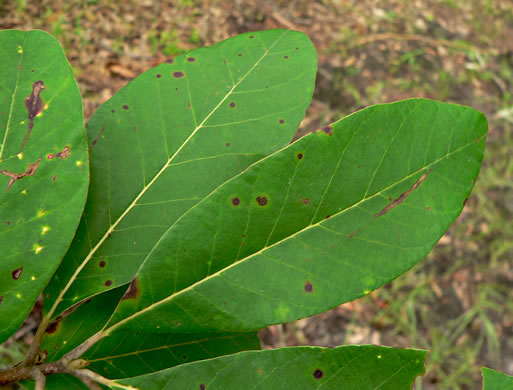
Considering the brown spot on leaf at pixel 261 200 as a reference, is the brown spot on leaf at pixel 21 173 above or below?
above

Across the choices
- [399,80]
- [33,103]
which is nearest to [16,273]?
[33,103]

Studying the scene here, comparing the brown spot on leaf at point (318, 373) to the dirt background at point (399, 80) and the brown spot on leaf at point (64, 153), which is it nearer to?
the brown spot on leaf at point (64, 153)

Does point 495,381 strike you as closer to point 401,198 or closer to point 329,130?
point 401,198

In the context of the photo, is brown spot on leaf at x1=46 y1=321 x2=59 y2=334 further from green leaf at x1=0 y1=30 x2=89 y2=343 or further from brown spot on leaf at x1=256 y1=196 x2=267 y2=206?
brown spot on leaf at x1=256 y1=196 x2=267 y2=206

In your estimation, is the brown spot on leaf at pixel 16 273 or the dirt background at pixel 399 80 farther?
the dirt background at pixel 399 80

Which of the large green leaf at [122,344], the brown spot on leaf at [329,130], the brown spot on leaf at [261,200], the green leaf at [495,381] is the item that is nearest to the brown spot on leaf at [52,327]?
the large green leaf at [122,344]

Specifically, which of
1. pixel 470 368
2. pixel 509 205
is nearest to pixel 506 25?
pixel 509 205

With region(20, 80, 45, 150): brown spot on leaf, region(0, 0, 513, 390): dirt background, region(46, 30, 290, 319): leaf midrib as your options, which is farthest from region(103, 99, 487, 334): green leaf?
region(0, 0, 513, 390): dirt background
